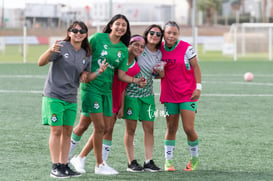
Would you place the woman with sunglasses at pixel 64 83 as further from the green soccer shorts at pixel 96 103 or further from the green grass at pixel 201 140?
the green grass at pixel 201 140

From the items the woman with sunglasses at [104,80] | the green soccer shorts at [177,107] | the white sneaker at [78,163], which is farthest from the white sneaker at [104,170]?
the green soccer shorts at [177,107]

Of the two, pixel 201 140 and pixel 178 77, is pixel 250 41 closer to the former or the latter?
pixel 201 140

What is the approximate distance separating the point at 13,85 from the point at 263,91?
23.2 feet

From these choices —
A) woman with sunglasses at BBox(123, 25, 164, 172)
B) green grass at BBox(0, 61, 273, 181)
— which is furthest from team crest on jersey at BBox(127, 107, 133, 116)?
green grass at BBox(0, 61, 273, 181)

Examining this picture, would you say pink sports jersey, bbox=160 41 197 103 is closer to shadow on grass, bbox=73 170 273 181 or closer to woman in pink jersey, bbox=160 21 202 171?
woman in pink jersey, bbox=160 21 202 171

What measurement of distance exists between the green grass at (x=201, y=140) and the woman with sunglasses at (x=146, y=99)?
0.24 metres

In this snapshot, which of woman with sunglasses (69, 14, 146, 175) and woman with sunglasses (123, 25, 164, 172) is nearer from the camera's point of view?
woman with sunglasses (69, 14, 146, 175)

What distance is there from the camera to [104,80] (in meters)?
7.42

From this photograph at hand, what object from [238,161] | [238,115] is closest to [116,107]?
[238,161]

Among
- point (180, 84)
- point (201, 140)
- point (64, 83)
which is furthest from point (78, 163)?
point (201, 140)

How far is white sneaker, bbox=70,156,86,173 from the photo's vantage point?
764 cm

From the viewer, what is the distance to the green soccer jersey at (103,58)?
7.43 metres

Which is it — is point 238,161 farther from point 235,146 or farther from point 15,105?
point 15,105

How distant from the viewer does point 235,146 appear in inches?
370
